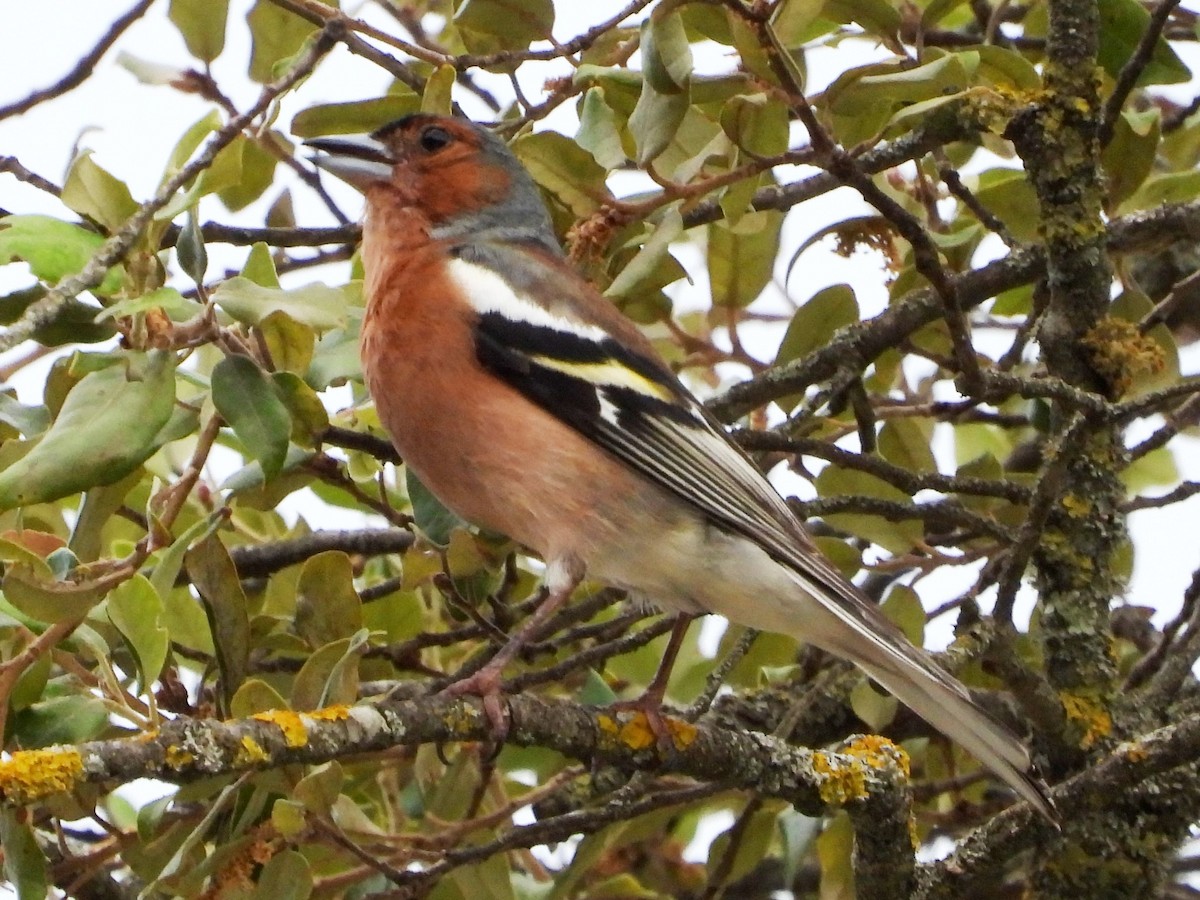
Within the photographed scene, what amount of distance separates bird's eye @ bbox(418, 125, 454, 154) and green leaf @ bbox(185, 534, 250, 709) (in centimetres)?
165

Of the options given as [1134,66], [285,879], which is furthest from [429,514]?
[1134,66]

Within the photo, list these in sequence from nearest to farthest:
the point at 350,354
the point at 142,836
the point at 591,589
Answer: the point at 142,836
the point at 350,354
the point at 591,589

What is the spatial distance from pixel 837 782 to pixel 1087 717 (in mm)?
713

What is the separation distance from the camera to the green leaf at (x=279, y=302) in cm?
276

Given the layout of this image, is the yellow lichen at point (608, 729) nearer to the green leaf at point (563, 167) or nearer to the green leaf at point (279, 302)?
the green leaf at point (279, 302)

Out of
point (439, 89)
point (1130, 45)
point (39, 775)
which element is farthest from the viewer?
point (1130, 45)

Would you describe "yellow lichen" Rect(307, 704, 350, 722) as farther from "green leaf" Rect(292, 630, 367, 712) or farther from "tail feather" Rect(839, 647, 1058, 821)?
"tail feather" Rect(839, 647, 1058, 821)

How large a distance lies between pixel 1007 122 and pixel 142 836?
225 centimetres

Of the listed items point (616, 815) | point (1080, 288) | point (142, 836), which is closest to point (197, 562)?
point (142, 836)

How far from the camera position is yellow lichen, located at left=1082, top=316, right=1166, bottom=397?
133 inches

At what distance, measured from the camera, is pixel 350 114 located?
12.2 feet

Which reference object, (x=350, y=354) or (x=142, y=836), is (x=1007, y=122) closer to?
(x=350, y=354)

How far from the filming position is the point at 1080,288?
3420 mm

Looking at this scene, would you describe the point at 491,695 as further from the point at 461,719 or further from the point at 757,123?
the point at 757,123
